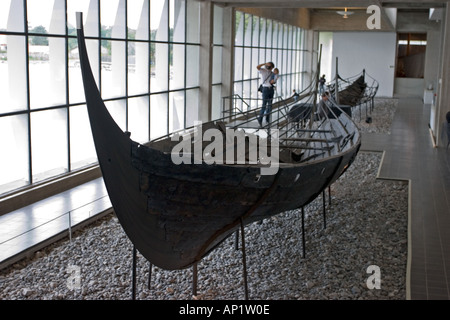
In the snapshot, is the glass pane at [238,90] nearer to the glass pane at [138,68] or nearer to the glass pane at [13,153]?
the glass pane at [138,68]

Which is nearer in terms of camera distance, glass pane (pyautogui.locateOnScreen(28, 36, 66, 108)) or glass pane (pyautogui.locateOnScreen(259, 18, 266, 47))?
glass pane (pyautogui.locateOnScreen(28, 36, 66, 108))

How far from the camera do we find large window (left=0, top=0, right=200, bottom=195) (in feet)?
23.8

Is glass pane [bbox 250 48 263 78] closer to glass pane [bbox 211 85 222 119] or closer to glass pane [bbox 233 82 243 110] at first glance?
glass pane [bbox 233 82 243 110]

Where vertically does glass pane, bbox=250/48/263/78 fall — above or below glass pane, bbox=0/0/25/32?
below

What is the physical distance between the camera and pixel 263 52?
1922 centimetres

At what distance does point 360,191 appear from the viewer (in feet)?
28.1

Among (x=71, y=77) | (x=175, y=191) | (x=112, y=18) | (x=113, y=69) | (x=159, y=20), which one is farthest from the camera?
(x=159, y=20)

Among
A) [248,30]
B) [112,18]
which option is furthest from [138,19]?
[248,30]

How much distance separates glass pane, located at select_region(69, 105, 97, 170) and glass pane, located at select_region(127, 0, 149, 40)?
211cm

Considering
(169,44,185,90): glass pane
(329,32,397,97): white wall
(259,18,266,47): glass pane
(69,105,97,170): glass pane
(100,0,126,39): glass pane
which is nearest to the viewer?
(69,105,97,170): glass pane

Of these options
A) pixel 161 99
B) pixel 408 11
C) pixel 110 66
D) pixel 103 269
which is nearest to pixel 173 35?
pixel 161 99

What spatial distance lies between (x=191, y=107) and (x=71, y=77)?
484cm

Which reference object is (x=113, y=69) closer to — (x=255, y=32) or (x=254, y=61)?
(x=254, y=61)

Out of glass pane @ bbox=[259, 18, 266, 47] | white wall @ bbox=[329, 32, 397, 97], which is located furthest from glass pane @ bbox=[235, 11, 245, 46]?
white wall @ bbox=[329, 32, 397, 97]
